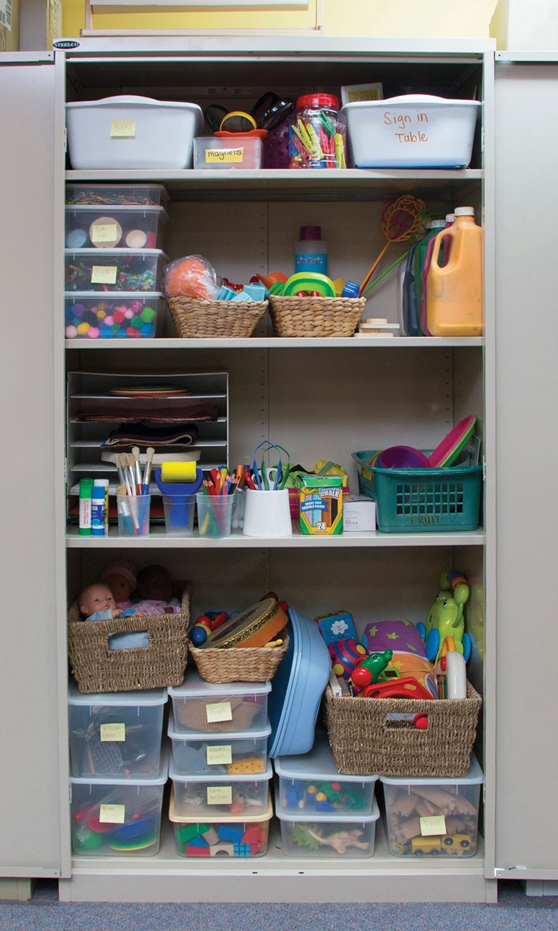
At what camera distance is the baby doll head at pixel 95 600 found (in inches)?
80.7

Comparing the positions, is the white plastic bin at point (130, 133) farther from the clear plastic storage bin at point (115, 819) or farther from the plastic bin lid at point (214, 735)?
the clear plastic storage bin at point (115, 819)

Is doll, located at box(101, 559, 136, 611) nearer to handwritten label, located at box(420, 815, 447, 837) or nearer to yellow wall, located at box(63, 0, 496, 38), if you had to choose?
handwritten label, located at box(420, 815, 447, 837)

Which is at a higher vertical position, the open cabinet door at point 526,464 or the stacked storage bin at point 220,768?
the open cabinet door at point 526,464

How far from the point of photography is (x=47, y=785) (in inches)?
75.7

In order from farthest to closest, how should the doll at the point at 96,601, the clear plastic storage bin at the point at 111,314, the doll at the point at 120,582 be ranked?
the doll at the point at 120,582 < the doll at the point at 96,601 < the clear plastic storage bin at the point at 111,314

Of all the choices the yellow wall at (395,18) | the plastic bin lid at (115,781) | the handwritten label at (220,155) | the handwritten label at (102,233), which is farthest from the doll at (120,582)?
the yellow wall at (395,18)

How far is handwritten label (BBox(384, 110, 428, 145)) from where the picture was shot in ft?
6.08

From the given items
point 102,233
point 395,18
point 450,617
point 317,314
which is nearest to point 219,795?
point 450,617

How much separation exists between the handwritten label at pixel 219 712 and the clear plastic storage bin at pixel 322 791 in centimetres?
19

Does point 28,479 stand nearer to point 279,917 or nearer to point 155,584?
point 155,584

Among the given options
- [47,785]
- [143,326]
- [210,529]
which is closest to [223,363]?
[143,326]

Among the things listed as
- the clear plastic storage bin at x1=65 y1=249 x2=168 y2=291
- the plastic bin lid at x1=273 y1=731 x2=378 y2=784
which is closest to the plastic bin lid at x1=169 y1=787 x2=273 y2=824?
the plastic bin lid at x1=273 y1=731 x2=378 y2=784

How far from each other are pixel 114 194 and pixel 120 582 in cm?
100

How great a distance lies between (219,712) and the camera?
→ 6.41 feet
